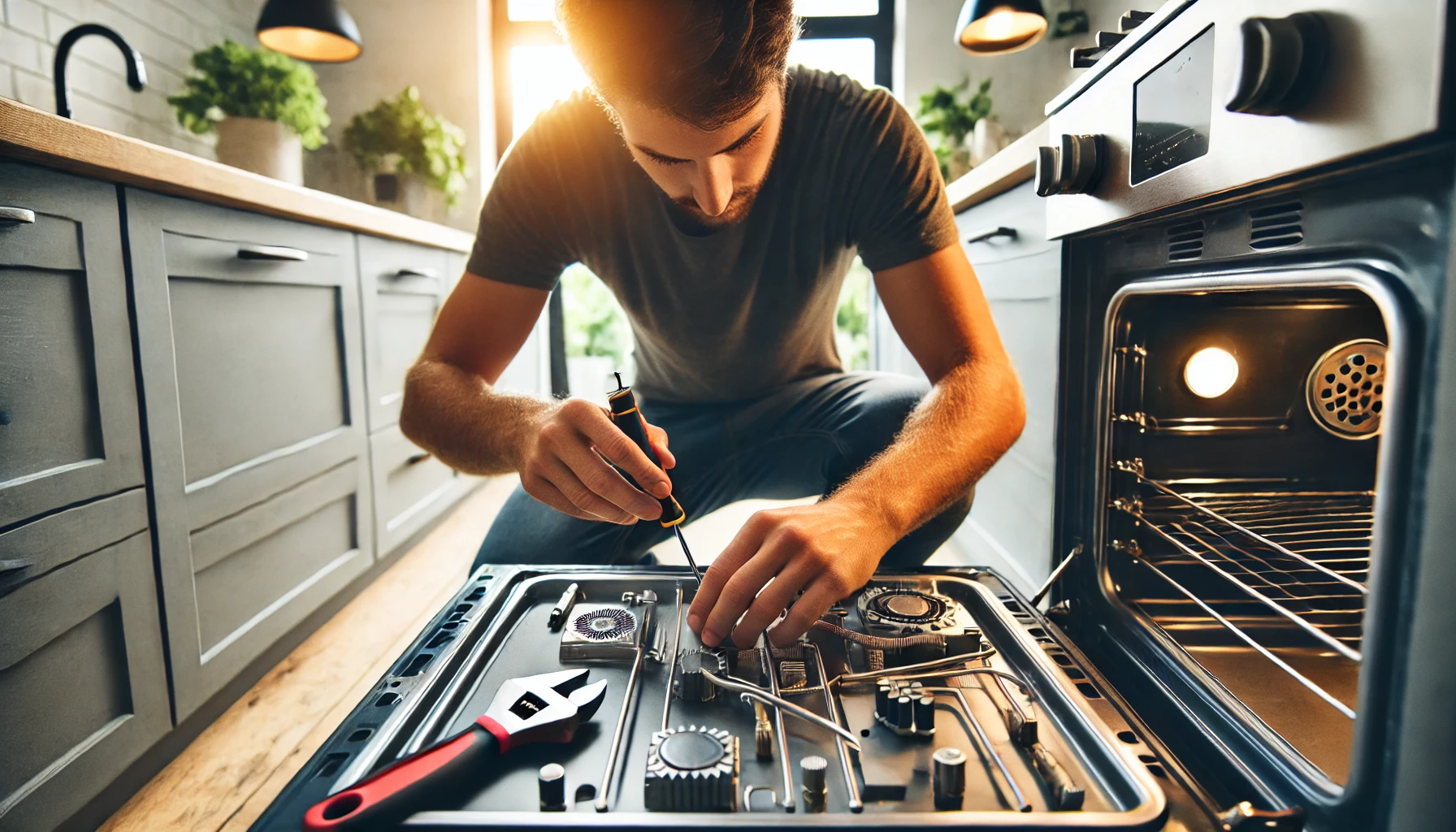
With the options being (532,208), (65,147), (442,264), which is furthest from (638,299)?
(442,264)

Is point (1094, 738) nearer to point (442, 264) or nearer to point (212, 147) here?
point (442, 264)

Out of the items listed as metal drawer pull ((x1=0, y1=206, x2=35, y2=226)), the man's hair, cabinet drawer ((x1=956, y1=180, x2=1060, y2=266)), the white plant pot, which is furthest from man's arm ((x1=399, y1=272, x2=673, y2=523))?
the white plant pot

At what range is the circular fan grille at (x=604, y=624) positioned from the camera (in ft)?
2.23

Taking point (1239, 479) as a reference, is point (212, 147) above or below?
above

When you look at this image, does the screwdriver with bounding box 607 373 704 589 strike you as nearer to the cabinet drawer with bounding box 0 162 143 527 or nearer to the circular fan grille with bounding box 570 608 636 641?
the circular fan grille with bounding box 570 608 636 641

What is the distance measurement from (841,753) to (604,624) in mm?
260

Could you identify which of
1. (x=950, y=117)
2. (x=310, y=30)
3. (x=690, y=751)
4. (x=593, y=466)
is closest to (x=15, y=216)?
(x=593, y=466)

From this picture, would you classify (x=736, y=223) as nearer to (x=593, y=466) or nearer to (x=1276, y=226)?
(x=593, y=466)

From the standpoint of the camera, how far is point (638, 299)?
4.22ft

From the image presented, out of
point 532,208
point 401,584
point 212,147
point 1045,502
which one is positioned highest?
point 212,147

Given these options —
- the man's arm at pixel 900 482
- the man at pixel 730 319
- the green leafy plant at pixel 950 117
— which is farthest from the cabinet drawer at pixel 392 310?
the green leafy plant at pixel 950 117

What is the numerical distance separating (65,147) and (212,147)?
1.87 metres

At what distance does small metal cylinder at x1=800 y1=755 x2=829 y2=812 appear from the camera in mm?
463

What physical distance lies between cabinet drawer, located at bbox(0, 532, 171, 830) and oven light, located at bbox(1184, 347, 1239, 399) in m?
1.30
